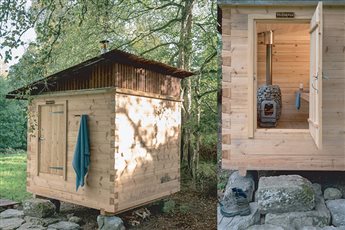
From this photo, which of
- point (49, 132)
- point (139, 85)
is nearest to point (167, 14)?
point (139, 85)

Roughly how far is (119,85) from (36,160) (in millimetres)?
3005

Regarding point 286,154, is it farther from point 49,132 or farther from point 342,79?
point 49,132

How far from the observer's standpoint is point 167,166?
8.86 metres

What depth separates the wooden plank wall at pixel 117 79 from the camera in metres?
A: 7.25

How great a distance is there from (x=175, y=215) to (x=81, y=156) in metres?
2.85

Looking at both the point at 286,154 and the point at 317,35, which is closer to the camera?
the point at 317,35

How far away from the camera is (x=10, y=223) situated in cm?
747

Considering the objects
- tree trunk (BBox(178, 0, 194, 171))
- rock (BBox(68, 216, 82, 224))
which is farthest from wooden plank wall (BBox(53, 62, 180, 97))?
rock (BBox(68, 216, 82, 224))

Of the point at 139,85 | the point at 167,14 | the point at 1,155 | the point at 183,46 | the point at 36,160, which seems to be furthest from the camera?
the point at 1,155

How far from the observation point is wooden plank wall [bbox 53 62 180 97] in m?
7.25

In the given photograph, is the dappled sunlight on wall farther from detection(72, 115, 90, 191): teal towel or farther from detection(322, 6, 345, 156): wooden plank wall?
detection(322, 6, 345, 156): wooden plank wall

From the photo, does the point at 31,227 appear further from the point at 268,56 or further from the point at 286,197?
the point at 268,56

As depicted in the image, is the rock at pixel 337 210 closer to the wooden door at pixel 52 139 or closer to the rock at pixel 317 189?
the rock at pixel 317 189

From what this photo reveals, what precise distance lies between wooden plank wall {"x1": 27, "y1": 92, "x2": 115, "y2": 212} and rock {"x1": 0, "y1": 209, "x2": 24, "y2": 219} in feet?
2.28
